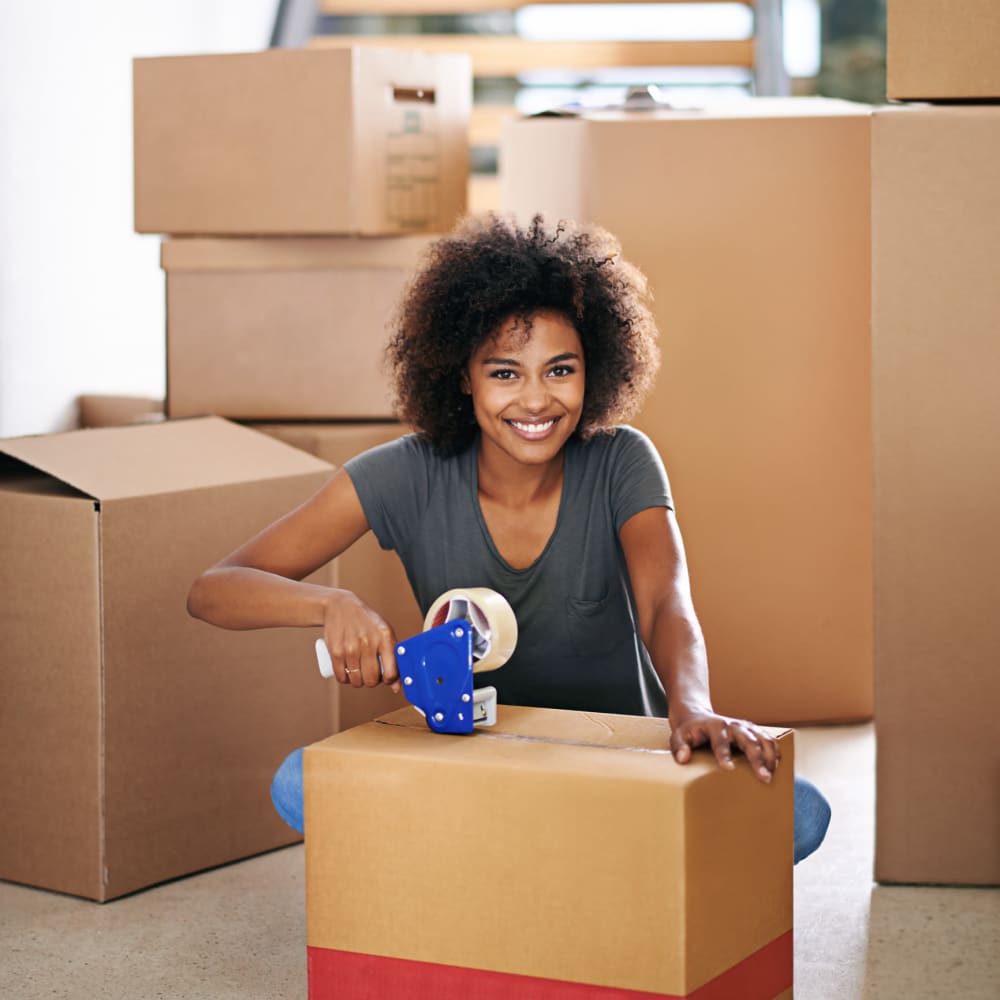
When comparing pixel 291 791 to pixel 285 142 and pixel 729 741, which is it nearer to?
pixel 729 741

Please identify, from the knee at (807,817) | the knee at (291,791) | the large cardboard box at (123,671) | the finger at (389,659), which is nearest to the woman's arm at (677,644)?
the knee at (807,817)

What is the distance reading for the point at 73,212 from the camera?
2.86 meters

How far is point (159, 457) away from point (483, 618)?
0.81 metres

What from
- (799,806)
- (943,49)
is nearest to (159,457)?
(799,806)

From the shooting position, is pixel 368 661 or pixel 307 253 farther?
pixel 307 253

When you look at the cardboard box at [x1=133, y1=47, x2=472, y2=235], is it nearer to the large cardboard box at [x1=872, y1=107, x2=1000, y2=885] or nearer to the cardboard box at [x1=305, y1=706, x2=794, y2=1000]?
the large cardboard box at [x1=872, y1=107, x2=1000, y2=885]

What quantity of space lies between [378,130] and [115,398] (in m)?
0.76

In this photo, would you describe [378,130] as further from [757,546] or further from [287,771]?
[287,771]

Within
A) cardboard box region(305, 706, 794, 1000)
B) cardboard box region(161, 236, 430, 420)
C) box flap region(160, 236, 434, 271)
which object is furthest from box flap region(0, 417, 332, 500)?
cardboard box region(305, 706, 794, 1000)

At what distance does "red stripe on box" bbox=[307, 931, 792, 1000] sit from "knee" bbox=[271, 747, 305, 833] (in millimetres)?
230

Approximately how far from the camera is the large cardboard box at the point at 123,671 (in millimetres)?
1905

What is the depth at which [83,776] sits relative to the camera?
1914mm

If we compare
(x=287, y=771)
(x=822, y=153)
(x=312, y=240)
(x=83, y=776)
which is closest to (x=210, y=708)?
(x=83, y=776)

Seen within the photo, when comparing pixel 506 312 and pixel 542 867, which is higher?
pixel 506 312
